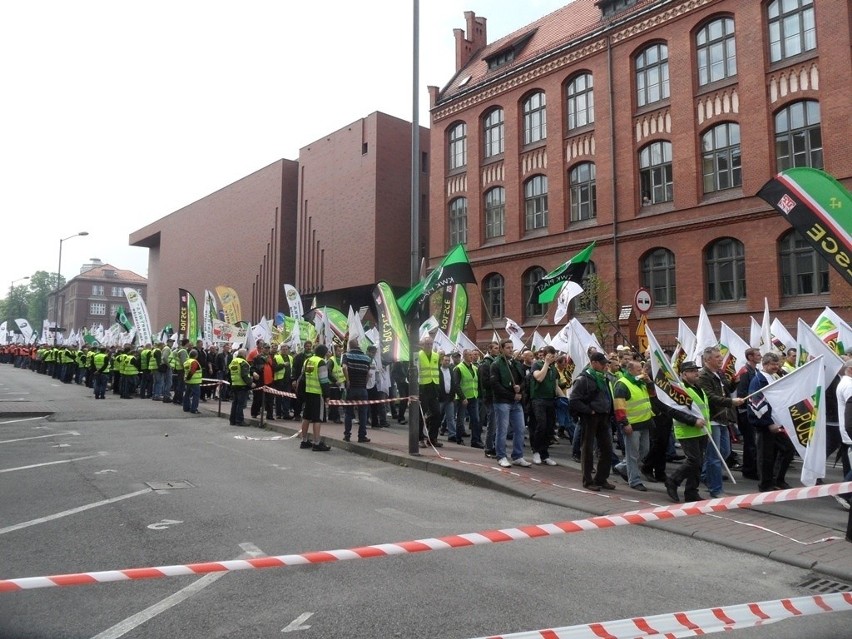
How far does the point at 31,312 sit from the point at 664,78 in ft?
359

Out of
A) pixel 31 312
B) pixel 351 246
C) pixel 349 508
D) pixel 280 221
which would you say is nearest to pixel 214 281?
pixel 280 221

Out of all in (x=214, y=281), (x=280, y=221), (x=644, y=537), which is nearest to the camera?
(x=644, y=537)

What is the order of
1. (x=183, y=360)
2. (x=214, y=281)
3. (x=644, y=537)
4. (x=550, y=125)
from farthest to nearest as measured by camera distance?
(x=214, y=281) → (x=550, y=125) → (x=183, y=360) → (x=644, y=537)

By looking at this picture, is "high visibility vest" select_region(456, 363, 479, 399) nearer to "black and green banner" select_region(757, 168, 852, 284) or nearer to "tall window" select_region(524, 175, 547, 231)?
"black and green banner" select_region(757, 168, 852, 284)

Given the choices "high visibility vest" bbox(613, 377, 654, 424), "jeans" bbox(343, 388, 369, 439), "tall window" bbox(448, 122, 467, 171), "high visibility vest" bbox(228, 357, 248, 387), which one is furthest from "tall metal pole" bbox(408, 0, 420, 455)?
"tall window" bbox(448, 122, 467, 171)

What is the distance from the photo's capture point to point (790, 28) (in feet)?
82.6

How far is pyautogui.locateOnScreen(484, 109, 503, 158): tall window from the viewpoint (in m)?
36.1

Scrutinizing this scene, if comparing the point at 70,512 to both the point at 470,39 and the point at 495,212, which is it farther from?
the point at 470,39

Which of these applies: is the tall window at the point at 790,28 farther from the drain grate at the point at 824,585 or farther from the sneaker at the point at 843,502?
the drain grate at the point at 824,585

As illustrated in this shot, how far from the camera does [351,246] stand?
41.1m

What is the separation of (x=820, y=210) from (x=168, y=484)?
7.51 meters

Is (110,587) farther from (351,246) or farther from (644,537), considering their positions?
(351,246)

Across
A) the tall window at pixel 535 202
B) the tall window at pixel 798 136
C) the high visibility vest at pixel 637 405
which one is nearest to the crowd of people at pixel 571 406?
the high visibility vest at pixel 637 405

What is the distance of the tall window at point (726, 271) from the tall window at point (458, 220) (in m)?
13.9
